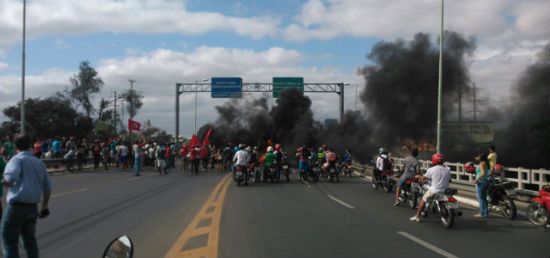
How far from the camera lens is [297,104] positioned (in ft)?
176

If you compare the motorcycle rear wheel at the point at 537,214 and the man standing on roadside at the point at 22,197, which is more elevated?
the man standing on roadside at the point at 22,197

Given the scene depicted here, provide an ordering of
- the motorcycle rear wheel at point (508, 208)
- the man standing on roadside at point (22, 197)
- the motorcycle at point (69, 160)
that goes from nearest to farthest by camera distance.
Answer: the man standing on roadside at point (22, 197) < the motorcycle rear wheel at point (508, 208) < the motorcycle at point (69, 160)

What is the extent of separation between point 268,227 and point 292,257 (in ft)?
8.21

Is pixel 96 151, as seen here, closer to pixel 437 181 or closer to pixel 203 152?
pixel 203 152

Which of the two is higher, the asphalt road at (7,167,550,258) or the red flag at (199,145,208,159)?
the red flag at (199,145,208,159)

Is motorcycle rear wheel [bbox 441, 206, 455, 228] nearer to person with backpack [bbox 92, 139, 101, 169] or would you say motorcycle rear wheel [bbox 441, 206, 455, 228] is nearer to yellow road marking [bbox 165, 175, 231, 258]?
yellow road marking [bbox 165, 175, 231, 258]

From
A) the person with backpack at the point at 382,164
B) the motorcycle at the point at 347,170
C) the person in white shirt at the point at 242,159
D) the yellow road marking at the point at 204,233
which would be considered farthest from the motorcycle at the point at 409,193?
the motorcycle at the point at 347,170

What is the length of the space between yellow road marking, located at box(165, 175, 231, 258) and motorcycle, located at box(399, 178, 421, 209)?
4.84 metres

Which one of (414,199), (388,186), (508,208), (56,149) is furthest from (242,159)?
(56,149)

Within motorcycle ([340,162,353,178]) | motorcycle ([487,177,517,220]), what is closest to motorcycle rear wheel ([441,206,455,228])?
motorcycle ([487,177,517,220])

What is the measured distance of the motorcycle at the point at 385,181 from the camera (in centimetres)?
1789

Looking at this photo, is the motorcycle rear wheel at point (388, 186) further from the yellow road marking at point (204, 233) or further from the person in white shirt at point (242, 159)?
the yellow road marking at point (204, 233)

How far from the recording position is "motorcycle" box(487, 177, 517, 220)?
37.7 feet

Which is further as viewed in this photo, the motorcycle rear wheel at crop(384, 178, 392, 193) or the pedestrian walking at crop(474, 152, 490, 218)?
the motorcycle rear wheel at crop(384, 178, 392, 193)
